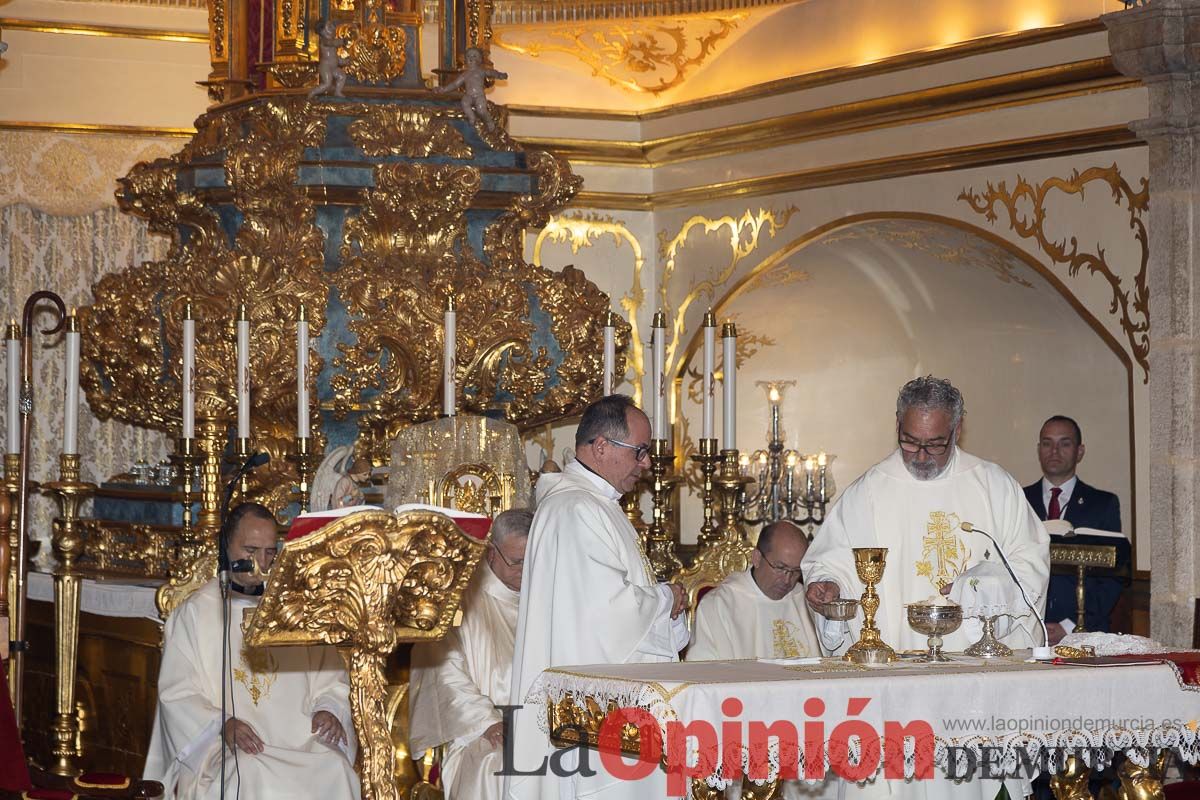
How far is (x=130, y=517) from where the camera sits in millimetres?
9969

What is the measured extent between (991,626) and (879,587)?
0.82m

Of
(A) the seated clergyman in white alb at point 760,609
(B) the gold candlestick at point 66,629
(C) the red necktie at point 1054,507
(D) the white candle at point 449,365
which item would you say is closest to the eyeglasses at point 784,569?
(A) the seated clergyman in white alb at point 760,609

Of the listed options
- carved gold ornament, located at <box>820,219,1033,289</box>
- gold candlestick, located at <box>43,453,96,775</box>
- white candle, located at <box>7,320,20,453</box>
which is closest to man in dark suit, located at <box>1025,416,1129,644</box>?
carved gold ornament, located at <box>820,219,1033,289</box>

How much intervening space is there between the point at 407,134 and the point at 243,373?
199cm

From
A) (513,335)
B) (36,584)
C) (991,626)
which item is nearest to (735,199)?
(513,335)

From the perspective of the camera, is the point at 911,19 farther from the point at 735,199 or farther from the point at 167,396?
the point at 167,396

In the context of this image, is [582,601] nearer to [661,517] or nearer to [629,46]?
[661,517]

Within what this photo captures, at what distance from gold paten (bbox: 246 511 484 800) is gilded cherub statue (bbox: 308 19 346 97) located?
449 cm

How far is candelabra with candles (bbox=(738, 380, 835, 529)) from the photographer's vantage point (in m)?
12.2

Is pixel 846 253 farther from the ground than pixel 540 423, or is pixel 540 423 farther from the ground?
pixel 846 253

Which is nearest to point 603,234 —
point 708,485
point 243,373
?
point 708,485

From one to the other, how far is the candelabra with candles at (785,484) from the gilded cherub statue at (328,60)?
11.6 feet

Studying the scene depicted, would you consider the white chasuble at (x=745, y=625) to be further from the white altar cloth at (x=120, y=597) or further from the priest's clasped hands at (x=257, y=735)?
the white altar cloth at (x=120, y=597)

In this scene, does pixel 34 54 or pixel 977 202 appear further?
pixel 34 54
